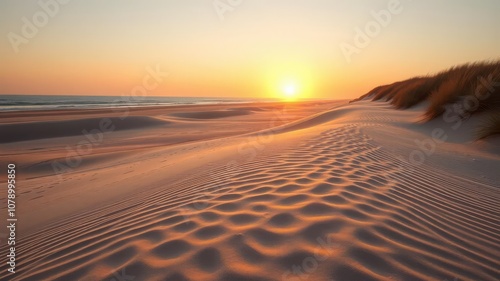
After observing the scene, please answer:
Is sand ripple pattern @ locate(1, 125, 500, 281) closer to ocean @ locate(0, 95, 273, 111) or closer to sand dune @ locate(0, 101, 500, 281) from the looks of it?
sand dune @ locate(0, 101, 500, 281)

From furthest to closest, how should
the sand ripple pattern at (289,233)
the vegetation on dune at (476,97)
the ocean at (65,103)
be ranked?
the ocean at (65,103)
the vegetation on dune at (476,97)
the sand ripple pattern at (289,233)

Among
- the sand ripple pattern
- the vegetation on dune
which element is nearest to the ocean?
the sand ripple pattern

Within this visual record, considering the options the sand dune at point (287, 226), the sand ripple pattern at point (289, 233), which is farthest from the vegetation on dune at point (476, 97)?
the sand ripple pattern at point (289, 233)

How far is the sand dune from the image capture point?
166 centimetres

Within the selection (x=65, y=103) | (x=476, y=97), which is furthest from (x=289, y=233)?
(x=65, y=103)

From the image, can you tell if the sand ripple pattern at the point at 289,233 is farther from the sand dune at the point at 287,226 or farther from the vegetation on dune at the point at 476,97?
the vegetation on dune at the point at 476,97

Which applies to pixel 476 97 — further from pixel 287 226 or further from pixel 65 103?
pixel 65 103

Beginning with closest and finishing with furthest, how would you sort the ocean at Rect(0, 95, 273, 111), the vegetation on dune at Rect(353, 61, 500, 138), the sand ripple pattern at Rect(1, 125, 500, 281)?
the sand ripple pattern at Rect(1, 125, 500, 281)
the vegetation on dune at Rect(353, 61, 500, 138)
the ocean at Rect(0, 95, 273, 111)

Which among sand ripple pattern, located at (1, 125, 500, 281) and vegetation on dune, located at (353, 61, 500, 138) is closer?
sand ripple pattern, located at (1, 125, 500, 281)

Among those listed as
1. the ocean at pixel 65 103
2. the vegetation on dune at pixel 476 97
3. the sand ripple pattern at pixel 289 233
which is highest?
the ocean at pixel 65 103

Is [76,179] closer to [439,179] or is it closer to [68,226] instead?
[68,226]

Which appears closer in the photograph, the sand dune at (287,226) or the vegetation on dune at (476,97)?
the sand dune at (287,226)

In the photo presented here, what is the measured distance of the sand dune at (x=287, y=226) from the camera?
1655 mm

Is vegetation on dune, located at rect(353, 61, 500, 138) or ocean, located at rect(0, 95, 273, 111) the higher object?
ocean, located at rect(0, 95, 273, 111)
